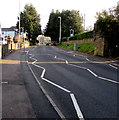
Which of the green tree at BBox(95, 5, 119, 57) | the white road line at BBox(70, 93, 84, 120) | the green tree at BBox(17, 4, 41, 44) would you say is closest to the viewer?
the white road line at BBox(70, 93, 84, 120)

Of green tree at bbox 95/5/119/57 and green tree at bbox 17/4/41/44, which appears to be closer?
green tree at bbox 95/5/119/57

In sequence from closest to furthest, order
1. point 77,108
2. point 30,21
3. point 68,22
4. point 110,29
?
point 77,108, point 110,29, point 68,22, point 30,21

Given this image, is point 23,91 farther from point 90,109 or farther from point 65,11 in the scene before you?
point 65,11

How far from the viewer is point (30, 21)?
73.0 m

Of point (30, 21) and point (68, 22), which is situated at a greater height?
point (30, 21)

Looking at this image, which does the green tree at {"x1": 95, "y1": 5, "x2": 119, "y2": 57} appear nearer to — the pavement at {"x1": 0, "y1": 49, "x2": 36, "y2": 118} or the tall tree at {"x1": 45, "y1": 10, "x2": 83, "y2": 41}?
the pavement at {"x1": 0, "y1": 49, "x2": 36, "y2": 118}

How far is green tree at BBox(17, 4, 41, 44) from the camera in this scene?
71969 millimetres

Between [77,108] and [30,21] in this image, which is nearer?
[77,108]

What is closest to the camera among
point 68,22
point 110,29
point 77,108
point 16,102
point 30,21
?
point 77,108

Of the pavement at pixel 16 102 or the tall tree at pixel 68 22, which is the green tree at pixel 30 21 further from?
the pavement at pixel 16 102

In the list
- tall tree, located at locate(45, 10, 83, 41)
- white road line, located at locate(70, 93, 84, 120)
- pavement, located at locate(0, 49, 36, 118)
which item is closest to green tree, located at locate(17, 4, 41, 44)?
tall tree, located at locate(45, 10, 83, 41)

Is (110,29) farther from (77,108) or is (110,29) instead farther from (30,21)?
(30,21)

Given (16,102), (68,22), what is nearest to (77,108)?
(16,102)

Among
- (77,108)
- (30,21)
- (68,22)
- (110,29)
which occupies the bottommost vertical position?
(77,108)
